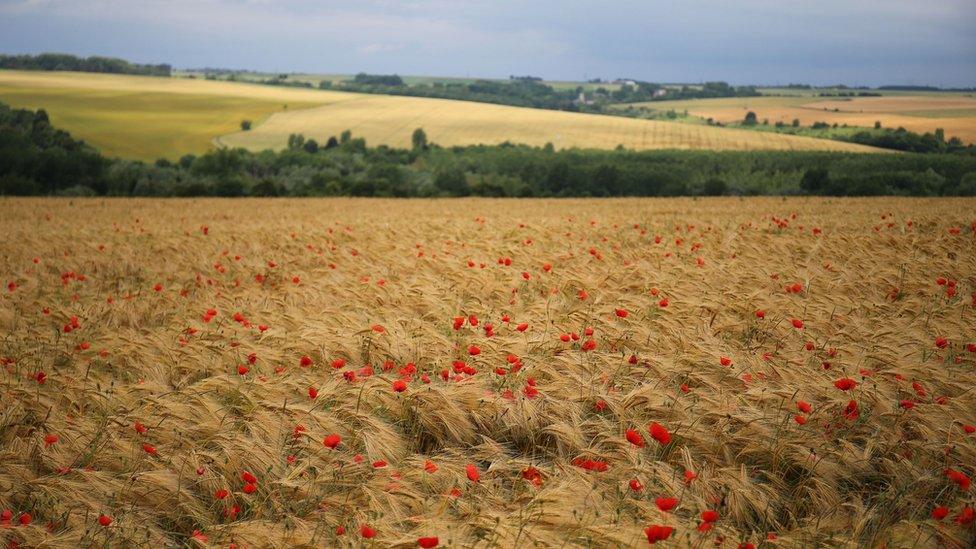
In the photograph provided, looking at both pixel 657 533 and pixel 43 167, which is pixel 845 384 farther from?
pixel 43 167

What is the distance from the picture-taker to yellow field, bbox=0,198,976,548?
8.29 ft

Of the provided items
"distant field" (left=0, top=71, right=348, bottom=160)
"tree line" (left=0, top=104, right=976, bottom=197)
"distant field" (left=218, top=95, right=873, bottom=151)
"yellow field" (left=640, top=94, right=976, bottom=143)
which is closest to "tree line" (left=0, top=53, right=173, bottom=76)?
"distant field" (left=0, top=71, right=348, bottom=160)

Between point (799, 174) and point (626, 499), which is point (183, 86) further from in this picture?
point (626, 499)

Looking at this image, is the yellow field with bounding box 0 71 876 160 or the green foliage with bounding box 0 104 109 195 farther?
the yellow field with bounding box 0 71 876 160

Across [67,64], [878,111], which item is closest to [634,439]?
[878,111]

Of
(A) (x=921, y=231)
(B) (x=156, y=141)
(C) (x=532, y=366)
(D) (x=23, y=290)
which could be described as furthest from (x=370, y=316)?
(B) (x=156, y=141)

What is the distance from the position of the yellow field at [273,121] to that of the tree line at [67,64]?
11.7 feet

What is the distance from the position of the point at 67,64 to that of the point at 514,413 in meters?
122

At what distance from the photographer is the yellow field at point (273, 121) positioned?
213 feet

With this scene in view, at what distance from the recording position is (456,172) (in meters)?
50.2

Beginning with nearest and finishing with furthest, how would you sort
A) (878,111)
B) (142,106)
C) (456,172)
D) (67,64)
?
1. (878,111)
2. (456,172)
3. (142,106)
4. (67,64)

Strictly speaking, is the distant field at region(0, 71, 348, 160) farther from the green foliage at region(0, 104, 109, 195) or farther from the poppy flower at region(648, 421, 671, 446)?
the poppy flower at region(648, 421, 671, 446)

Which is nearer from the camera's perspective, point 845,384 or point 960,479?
point 960,479

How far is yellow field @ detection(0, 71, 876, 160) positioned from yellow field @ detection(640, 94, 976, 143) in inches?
96.9
